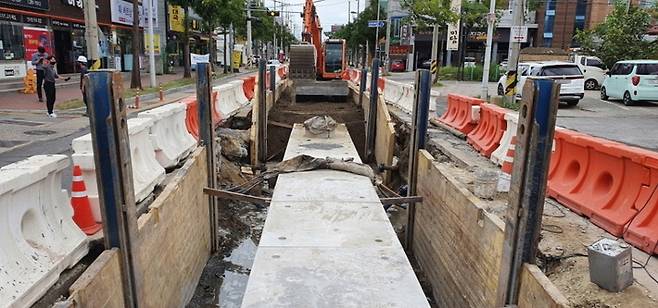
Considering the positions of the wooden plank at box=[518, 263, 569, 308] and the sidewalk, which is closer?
the wooden plank at box=[518, 263, 569, 308]

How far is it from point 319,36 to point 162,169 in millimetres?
22411

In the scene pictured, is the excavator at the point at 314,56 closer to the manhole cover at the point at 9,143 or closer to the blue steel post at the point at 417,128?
the manhole cover at the point at 9,143

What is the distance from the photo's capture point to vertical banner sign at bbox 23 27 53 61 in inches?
872

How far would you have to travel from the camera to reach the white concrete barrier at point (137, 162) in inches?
180

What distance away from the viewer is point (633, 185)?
486 centimetres

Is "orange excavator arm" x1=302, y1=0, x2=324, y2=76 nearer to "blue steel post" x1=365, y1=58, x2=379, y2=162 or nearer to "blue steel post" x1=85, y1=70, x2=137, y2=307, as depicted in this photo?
"blue steel post" x1=365, y1=58, x2=379, y2=162

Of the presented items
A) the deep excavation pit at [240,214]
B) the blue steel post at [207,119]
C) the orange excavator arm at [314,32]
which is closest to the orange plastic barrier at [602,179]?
the deep excavation pit at [240,214]

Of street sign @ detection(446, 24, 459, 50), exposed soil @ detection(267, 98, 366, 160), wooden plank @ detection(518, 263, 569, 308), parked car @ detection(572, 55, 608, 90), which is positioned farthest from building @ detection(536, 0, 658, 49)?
wooden plank @ detection(518, 263, 569, 308)

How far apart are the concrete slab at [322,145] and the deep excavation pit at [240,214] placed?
1.02 meters

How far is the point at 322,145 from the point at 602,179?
6.77 metres

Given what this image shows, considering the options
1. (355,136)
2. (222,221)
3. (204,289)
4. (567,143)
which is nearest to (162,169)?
(204,289)

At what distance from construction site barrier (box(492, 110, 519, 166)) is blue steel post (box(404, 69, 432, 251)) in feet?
3.61

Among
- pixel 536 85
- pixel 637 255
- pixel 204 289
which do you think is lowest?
pixel 204 289

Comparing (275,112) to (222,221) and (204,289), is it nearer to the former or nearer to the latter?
(222,221)
